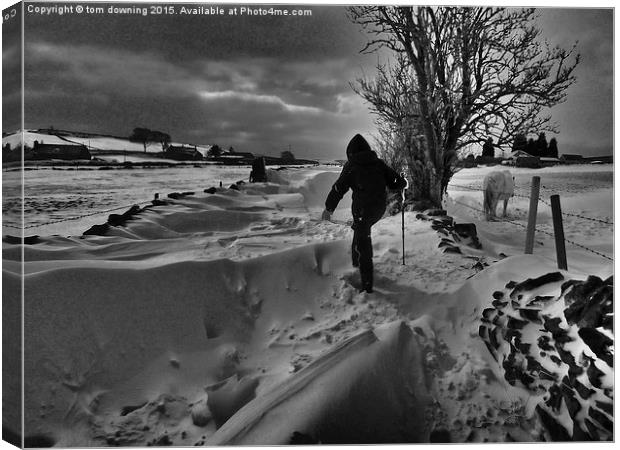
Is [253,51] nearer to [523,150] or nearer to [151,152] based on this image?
[151,152]

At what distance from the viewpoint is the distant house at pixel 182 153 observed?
320 centimetres

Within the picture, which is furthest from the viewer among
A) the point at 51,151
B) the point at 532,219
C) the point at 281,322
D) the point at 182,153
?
the point at 532,219

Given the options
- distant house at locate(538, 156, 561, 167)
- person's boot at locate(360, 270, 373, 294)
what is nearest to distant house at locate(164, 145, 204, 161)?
person's boot at locate(360, 270, 373, 294)

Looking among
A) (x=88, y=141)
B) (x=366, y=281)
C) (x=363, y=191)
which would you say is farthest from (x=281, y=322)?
(x=88, y=141)

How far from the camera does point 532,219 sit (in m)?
3.34

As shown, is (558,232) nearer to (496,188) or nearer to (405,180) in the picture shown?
(496,188)

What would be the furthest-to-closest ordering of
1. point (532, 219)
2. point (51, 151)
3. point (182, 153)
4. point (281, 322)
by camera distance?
point (532, 219)
point (182, 153)
point (281, 322)
point (51, 151)

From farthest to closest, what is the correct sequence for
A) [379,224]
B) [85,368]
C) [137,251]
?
1. [379,224]
2. [137,251]
3. [85,368]

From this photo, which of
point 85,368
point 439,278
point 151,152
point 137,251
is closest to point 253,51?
point 151,152

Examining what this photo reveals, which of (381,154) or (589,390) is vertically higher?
(381,154)

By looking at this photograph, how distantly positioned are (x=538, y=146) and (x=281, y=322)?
2.03 metres

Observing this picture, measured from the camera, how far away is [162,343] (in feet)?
9.83

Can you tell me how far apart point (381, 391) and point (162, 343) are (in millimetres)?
1281

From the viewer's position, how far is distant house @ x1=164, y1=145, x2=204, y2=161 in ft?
10.5
